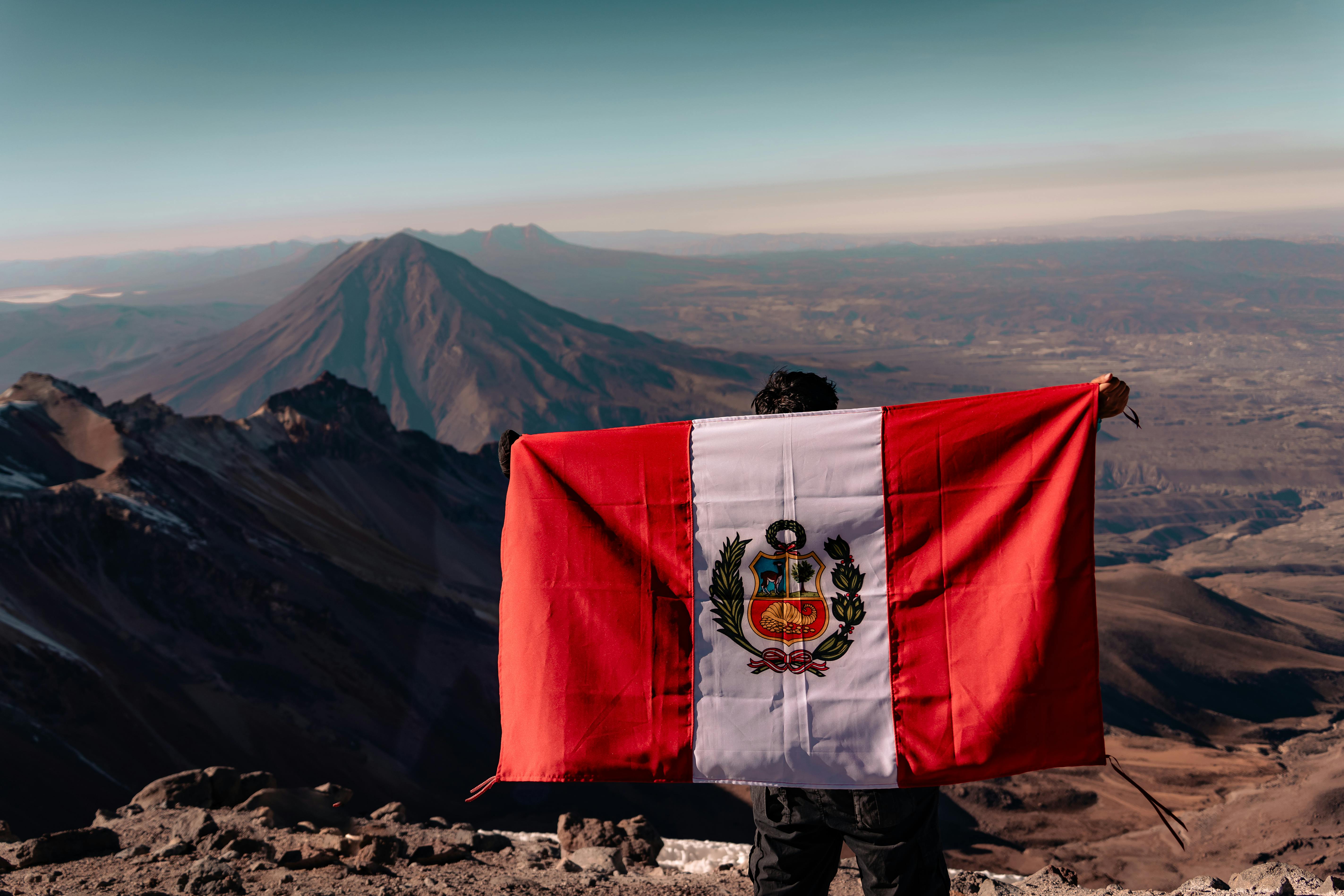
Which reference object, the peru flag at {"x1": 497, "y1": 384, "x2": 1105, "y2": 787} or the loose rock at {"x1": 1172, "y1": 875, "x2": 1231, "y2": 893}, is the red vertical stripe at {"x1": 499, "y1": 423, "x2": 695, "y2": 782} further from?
the loose rock at {"x1": 1172, "y1": 875, "x2": 1231, "y2": 893}

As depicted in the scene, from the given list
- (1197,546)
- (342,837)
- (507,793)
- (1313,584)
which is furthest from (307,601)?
(1197,546)

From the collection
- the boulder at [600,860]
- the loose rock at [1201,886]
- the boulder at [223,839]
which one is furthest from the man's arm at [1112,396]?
Result: the boulder at [223,839]

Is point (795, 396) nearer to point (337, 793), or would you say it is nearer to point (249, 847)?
point (249, 847)

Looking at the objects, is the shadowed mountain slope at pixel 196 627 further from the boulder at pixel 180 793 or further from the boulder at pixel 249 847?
the boulder at pixel 249 847

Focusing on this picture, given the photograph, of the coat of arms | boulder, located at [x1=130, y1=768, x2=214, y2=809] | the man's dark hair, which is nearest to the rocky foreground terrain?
boulder, located at [x1=130, y1=768, x2=214, y2=809]

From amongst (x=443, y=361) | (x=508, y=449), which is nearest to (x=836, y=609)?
(x=508, y=449)
